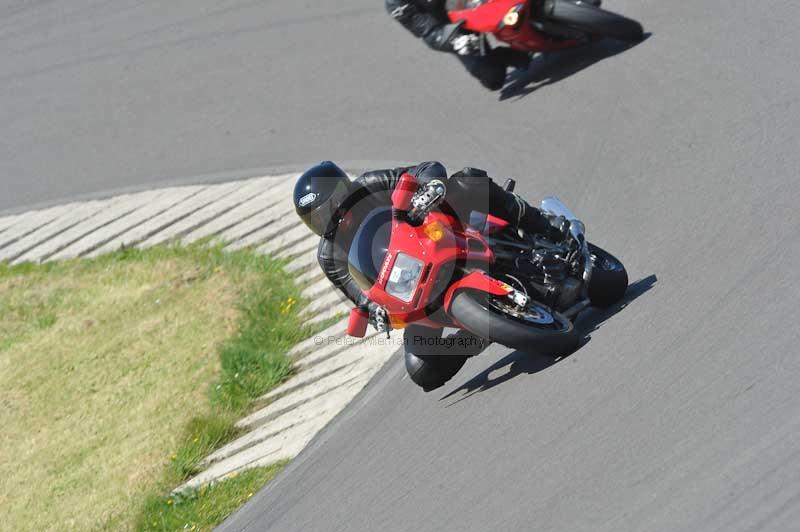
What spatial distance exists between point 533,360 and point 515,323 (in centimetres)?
75

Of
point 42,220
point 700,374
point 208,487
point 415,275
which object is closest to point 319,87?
point 42,220

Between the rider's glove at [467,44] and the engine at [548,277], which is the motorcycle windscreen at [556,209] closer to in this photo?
the engine at [548,277]

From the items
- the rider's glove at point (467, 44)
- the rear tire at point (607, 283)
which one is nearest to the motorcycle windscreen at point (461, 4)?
the rider's glove at point (467, 44)

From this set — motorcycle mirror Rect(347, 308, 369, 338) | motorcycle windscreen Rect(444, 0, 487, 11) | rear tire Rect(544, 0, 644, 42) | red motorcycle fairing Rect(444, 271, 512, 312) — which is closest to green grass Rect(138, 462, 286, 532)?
motorcycle mirror Rect(347, 308, 369, 338)

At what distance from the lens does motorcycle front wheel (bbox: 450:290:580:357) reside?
6.49 m

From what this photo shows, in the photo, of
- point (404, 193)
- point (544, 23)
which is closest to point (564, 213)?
point (404, 193)

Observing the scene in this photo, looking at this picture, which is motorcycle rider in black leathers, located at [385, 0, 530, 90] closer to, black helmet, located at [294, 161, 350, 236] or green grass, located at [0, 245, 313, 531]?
green grass, located at [0, 245, 313, 531]

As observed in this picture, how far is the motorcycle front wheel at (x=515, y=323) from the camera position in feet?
21.3

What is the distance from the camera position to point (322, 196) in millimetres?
6871

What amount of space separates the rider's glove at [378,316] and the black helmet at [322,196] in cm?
56

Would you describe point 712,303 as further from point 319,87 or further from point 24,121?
point 24,121

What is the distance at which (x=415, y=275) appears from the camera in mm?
6621

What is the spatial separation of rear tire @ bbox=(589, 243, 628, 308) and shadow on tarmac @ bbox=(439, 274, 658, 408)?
5cm

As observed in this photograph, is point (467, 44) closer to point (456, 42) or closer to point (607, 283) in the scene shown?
point (456, 42)
